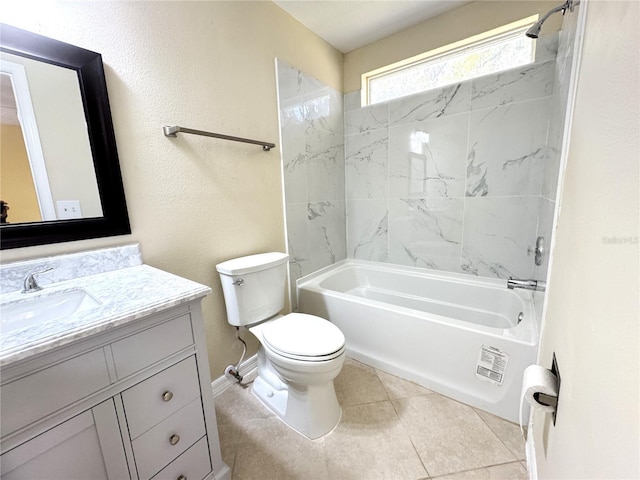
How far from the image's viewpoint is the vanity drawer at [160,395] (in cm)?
79

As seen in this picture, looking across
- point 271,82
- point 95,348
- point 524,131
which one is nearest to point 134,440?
point 95,348

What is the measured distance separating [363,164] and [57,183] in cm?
207

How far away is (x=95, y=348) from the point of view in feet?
2.26

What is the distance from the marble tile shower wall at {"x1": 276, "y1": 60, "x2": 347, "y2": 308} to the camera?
6.24 feet

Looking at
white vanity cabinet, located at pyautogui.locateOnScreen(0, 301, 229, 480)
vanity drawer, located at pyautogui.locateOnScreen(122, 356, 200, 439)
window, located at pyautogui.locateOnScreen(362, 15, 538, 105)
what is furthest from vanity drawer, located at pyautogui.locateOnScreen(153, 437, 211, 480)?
window, located at pyautogui.locateOnScreen(362, 15, 538, 105)

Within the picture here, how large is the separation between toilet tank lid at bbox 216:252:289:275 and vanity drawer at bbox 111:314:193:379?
1.79 ft

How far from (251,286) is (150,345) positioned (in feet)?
2.31

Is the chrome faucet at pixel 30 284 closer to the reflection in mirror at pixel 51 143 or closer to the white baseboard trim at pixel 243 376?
the reflection in mirror at pixel 51 143

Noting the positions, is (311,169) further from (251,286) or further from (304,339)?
(304,339)

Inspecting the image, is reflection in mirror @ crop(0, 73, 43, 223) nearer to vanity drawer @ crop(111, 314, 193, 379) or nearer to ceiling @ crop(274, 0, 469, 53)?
vanity drawer @ crop(111, 314, 193, 379)

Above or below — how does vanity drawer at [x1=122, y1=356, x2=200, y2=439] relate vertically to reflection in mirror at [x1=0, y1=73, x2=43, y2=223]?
below

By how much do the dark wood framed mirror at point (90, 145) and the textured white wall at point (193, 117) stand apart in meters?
0.04

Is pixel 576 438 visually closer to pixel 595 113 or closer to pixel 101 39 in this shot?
pixel 595 113

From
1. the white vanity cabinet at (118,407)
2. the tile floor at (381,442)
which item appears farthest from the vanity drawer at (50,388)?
the tile floor at (381,442)
